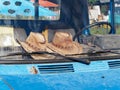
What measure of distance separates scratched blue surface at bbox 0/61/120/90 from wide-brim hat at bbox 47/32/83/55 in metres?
0.19

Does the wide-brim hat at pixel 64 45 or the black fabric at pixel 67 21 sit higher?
the black fabric at pixel 67 21

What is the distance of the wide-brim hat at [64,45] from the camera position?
3784 millimetres

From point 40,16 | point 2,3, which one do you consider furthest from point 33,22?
point 2,3

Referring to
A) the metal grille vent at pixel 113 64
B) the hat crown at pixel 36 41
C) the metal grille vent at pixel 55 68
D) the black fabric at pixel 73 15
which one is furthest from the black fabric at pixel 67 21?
the metal grille vent at pixel 113 64

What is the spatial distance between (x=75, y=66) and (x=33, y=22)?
0.90 meters

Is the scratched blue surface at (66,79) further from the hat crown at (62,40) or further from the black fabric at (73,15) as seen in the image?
the black fabric at (73,15)

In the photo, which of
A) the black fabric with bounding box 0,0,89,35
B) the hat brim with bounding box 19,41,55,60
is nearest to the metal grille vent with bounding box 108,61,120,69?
the hat brim with bounding box 19,41,55,60

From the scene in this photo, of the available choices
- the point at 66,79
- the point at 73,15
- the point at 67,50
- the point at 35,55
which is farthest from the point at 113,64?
the point at 73,15

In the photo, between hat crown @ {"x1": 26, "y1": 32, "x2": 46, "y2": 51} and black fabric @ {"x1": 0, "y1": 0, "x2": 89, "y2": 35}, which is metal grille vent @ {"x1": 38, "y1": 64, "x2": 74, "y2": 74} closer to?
hat crown @ {"x1": 26, "y1": 32, "x2": 46, "y2": 51}

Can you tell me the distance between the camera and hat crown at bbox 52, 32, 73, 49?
387 centimetres

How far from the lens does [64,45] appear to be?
3.86m

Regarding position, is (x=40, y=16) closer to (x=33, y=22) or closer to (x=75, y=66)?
(x=33, y=22)

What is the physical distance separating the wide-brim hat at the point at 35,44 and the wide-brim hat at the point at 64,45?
73 mm

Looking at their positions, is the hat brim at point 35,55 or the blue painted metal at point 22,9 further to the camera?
the blue painted metal at point 22,9
